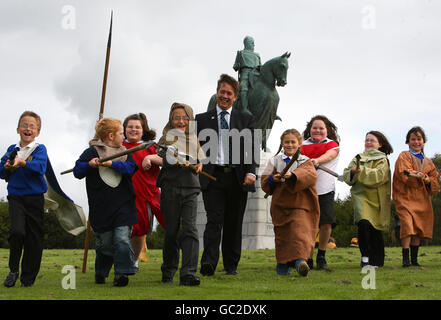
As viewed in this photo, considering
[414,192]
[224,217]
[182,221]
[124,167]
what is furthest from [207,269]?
[414,192]

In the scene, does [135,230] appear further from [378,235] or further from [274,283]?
[378,235]

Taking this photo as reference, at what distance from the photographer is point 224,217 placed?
25.6 ft

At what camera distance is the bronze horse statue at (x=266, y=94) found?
17578mm

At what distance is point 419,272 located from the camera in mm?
8078

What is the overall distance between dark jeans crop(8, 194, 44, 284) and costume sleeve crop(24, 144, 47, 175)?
0.93ft

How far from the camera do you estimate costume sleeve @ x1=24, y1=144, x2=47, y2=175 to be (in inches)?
270

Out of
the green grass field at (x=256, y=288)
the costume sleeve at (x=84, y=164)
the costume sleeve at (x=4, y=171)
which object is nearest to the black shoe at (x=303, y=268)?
the green grass field at (x=256, y=288)

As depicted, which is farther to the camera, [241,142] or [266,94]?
[266,94]

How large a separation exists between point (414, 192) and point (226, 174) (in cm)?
314

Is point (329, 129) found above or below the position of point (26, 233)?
above

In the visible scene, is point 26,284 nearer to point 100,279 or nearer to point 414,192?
point 100,279

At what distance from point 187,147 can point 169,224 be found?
0.84 metres

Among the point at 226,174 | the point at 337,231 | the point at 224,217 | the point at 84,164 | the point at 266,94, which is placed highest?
the point at 266,94
